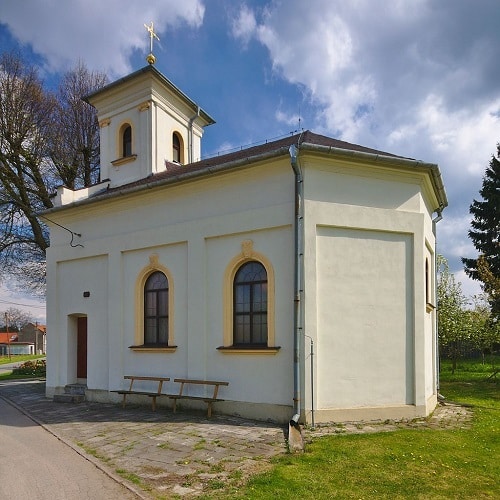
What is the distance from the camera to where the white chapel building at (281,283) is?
32.6ft

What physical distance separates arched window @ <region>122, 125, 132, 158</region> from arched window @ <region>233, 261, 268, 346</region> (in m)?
8.24

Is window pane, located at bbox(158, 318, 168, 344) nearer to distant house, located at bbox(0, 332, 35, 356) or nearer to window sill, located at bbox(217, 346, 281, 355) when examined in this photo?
window sill, located at bbox(217, 346, 281, 355)

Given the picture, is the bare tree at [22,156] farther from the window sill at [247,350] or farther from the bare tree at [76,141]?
the window sill at [247,350]

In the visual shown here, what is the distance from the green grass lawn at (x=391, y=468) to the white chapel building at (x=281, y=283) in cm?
166

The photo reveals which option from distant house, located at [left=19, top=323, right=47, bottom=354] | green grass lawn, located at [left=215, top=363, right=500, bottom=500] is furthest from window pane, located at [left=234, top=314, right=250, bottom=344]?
distant house, located at [left=19, top=323, right=47, bottom=354]

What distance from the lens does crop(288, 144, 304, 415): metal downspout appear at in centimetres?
961

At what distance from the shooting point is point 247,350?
10469 millimetres

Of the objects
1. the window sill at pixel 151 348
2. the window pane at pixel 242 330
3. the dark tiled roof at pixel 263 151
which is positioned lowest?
the window sill at pixel 151 348

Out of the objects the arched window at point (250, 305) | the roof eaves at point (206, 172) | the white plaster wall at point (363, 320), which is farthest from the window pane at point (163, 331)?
the white plaster wall at point (363, 320)

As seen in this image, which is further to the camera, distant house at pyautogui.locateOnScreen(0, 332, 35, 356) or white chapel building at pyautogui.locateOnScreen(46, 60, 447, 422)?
distant house at pyautogui.locateOnScreen(0, 332, 35, 356)

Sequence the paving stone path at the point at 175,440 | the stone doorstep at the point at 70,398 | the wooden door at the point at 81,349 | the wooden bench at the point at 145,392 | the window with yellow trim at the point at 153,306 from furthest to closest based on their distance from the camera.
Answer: the wooden door at the point at 81,349 < the stone doorstep at the point at 70,398 < the window with yellow trim at the point at 153,306 < the wooden bench at the point at 145,392 < the paving stone path at the point at 175,440

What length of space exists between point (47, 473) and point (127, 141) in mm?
12666

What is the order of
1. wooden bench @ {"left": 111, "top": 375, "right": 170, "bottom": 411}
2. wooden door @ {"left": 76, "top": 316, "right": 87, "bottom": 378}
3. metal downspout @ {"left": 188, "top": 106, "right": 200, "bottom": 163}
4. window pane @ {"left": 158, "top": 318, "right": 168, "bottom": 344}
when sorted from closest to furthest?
wooden bench @ {"left": 111, "top": 375, "right": 170, "bottom": 411}, window pane @ {"left": 158, "top": 318, "right": 168, "bottom": 344}, wooden door @ {"left": 76, "top": 316, "right": 87, "bottom": 378}, metal downspout @ {"left": 188, "top": 106, "right": 200, "bottom": 163}

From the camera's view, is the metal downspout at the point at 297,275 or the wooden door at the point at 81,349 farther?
the wooden door at the point at 81,349
